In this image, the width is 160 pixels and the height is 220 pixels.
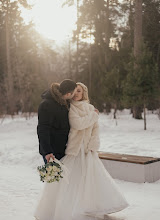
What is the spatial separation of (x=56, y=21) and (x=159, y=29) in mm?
17039

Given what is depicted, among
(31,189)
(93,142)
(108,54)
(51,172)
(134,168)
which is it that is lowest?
(31,189)

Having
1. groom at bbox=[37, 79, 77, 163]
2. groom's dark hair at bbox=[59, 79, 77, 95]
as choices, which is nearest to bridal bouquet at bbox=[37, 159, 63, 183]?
groom at bbox=[37, 79, 77, 163]

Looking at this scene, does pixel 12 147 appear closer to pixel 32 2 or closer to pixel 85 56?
pixel 32 2

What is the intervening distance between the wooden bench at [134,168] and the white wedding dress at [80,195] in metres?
2.19

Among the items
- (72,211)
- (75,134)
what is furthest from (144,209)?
(75,134)

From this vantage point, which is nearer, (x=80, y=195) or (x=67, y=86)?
(x=67, y=86)

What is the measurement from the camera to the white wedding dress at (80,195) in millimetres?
3912

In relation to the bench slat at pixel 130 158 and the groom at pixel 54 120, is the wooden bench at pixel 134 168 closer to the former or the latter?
the bench slat at pixel 130 158

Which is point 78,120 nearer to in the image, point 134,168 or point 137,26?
point 134,168

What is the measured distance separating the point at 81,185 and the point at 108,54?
24496mm

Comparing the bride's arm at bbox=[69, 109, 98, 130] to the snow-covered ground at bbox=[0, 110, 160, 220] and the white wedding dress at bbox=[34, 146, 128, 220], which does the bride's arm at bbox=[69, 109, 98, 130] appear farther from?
the snow-covered ground at bbox=[0, 110, 160, 220]

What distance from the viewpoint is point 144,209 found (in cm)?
472

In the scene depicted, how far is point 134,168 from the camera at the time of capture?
6.31 meters

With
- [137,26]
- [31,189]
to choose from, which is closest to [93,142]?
[31,189]
